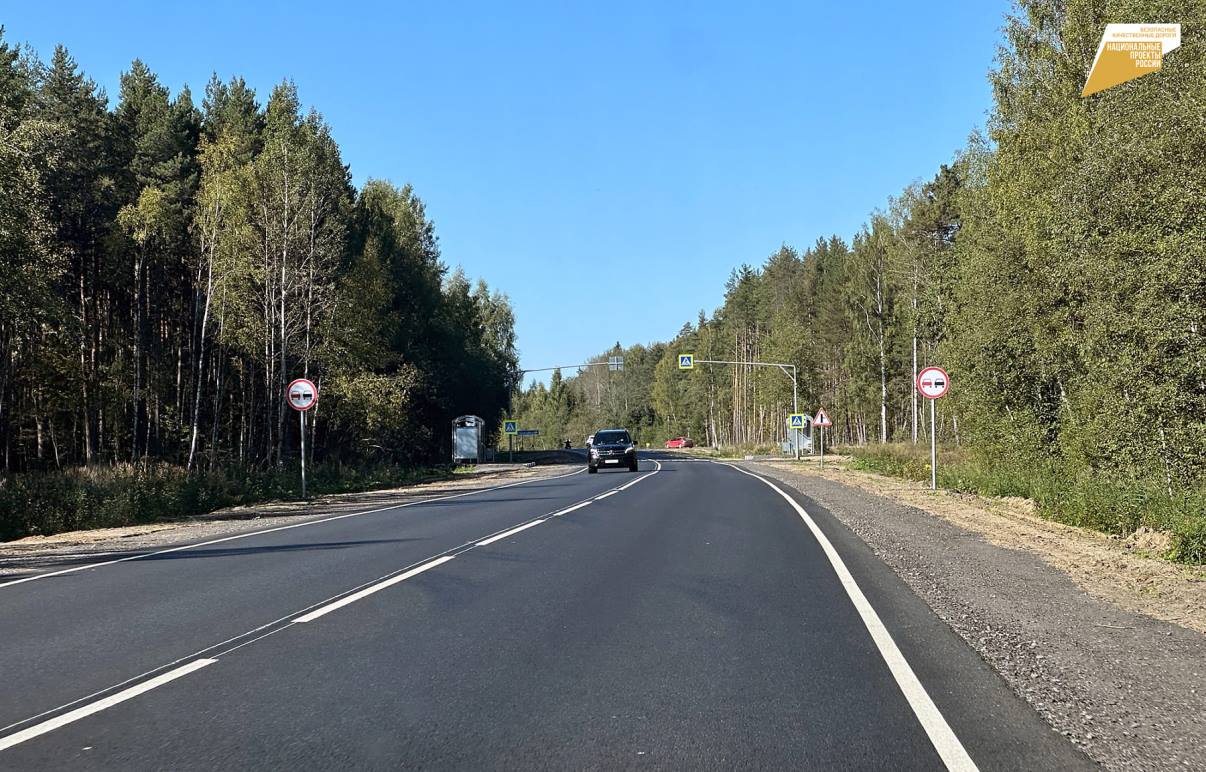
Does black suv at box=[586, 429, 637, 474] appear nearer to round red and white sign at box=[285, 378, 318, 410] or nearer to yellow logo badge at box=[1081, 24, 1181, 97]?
→ round red and white sign at box=[285, 378, 318, 410]

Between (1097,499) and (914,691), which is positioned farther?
(1097,499)

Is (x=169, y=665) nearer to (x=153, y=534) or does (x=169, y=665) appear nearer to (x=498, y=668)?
(x=498, y=668)

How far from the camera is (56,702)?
5.67 m

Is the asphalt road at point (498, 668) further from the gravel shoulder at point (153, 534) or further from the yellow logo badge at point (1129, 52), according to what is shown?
the yellow logo badge at point (1129, 52)

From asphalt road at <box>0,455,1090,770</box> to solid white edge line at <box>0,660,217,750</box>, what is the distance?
2 centimetres

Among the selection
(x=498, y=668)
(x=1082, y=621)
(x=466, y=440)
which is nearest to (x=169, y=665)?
(x=498, y=668)

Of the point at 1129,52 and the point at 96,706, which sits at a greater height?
the point at 1129,52

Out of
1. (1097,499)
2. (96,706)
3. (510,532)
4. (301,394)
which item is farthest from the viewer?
(301,394)

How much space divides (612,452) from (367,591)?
Answer: 34987mm

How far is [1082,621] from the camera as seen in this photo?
823 centimetres

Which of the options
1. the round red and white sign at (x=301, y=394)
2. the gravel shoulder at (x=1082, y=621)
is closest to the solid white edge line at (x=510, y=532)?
the gravel shoulder at (x=1082, y=621)

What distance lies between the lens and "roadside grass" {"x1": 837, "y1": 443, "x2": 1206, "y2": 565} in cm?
1336

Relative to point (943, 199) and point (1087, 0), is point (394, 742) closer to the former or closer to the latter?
point (1087, 0)

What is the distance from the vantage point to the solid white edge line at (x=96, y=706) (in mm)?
4984
